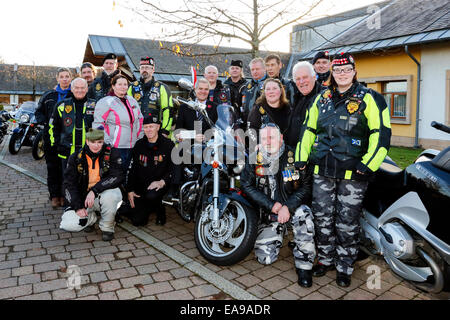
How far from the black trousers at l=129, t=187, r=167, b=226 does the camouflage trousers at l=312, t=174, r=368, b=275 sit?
2.08 metres

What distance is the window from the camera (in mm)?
13523

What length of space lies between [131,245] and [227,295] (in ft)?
4.99

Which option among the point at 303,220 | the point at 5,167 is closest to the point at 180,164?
the point at 303,220

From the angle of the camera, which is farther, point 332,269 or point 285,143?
point 285,143

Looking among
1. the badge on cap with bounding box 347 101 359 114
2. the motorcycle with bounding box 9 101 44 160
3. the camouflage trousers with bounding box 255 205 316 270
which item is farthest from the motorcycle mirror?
the motorcycle with bounding box 9 101 44 160

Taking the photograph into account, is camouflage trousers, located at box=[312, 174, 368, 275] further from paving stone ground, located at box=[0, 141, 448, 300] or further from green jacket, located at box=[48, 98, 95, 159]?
green jacket, located at box=[48, 98, 95, 159]

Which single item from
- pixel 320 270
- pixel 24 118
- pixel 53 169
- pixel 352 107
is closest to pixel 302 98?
pixel 352 107

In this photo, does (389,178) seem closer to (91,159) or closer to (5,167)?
(91,159)

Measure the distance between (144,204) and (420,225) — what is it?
3.20m

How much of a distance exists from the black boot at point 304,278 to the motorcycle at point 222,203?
50 centimetres

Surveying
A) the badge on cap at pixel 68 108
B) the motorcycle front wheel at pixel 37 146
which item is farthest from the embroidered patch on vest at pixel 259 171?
the motorcycle front wheel at pixel 37 146

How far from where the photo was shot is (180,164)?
178 inches

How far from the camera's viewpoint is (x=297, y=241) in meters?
3.27

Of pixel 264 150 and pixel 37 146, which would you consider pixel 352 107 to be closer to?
pixel 264 150
